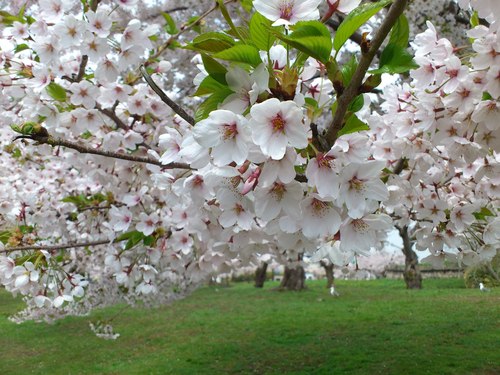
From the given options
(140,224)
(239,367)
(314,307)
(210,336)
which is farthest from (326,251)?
(314,307)

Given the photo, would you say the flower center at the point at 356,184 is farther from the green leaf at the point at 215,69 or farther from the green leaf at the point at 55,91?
the green leaf at the point at 55,91

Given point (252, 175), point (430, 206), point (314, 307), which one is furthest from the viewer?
point (314, 307)

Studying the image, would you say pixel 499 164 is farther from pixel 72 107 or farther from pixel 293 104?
pixel 72 107

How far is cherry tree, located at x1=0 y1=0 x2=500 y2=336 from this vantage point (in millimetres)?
1047

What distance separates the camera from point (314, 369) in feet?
20.2

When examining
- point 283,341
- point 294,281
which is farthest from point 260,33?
point 294,281

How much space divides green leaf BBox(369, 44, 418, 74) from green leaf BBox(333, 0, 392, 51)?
128 mm

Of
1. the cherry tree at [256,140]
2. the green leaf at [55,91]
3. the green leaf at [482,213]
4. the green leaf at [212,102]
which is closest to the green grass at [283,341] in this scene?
the cherry tree at [256,140]

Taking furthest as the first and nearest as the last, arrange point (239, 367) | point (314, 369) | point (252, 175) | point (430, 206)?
point (239, 367), point (314, 369), point (430, 206), point (252, 175)

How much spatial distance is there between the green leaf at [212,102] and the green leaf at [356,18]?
0.27m

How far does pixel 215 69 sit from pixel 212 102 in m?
0.08

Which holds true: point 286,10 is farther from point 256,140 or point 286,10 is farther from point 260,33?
point 256,140

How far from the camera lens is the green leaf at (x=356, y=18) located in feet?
3.26

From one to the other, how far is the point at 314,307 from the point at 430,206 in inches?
410
